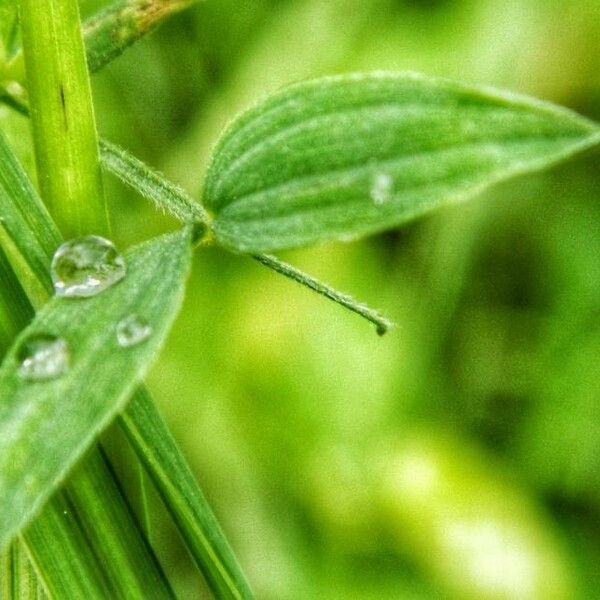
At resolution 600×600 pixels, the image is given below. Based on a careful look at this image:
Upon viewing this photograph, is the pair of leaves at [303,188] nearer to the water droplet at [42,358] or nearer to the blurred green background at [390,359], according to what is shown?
the water droplet at [42,358]

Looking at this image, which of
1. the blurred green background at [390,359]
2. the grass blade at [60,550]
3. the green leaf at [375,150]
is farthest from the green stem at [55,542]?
the blurred green background at [390,359]

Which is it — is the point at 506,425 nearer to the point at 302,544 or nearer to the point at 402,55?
the point at 302,544

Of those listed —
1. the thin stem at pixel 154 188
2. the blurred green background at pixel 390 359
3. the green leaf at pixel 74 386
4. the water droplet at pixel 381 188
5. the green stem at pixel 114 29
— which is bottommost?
the blurred green background at pixel 390 359

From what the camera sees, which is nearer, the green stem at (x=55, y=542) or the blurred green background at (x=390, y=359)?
the green stem at (x=55, y=542)

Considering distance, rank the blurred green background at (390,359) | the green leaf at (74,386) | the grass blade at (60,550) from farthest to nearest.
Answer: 1. the blurred green background at (390,359)
2. the grass blade at (60,550)
3. the green leaf at (74,386)

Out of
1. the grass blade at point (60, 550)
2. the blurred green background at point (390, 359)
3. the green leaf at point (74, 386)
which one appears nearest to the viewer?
the green leaf at point (74, 386)

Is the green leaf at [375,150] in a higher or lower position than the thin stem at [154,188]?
higher

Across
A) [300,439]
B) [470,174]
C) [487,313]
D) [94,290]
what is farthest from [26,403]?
[487,313]
